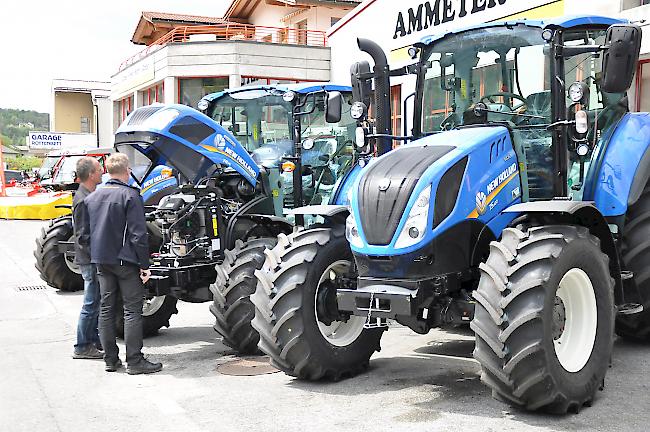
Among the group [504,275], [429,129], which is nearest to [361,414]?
[504,275]

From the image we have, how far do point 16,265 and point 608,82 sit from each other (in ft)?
38.9

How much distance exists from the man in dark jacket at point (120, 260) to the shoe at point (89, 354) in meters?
0.48

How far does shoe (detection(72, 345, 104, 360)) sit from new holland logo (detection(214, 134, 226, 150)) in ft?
7.70

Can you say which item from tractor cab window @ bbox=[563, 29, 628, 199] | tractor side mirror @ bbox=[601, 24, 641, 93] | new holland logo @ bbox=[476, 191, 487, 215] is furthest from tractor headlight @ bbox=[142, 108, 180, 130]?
tractor side mirror @ bbox=[601, 24, 641, 93]

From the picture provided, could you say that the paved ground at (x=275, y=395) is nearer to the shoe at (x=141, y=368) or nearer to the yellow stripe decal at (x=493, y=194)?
the shoe at (x=141, y=368)

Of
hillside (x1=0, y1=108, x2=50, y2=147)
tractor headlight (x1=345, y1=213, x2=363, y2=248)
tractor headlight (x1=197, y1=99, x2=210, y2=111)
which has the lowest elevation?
tractor headlight (x1=345, y1=213, x2=363, y2=248)

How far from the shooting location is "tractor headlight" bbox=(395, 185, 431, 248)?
17.2 feet

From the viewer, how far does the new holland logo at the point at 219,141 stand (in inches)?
308

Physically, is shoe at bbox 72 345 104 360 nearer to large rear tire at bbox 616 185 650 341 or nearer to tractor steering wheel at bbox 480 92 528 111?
tractor steering wheel at bbox 480 92 528 111

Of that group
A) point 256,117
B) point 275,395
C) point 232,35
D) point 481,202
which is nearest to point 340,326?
point 275,395

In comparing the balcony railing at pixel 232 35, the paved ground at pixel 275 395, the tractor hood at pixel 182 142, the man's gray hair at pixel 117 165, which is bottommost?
the paved ground at pixel 275 395

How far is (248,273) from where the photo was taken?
696 centimetres

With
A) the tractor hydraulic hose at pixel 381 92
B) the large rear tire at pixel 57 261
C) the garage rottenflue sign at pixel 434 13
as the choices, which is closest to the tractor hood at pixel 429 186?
the tractor hydraulic hose at pixel 381 92

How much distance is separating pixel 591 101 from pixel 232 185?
3824 millimetres
